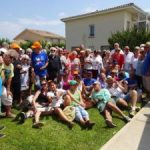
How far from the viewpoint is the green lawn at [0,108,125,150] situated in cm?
648

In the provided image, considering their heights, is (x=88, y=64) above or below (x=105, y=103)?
above

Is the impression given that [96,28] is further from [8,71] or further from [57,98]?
[8,71]

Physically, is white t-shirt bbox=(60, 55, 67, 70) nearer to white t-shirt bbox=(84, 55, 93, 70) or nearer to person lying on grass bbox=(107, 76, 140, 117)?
white t-shirt bbox=(84, 55, 93, 70)

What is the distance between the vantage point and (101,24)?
110ft

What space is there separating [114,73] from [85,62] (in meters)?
1.52

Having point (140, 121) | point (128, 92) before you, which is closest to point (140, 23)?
point (128, 92)

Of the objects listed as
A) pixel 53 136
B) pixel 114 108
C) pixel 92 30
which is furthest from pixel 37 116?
pixel 92 30

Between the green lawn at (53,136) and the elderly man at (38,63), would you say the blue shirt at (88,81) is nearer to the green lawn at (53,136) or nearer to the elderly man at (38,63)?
the elderly man at (38,63)

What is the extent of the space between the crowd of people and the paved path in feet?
1.49

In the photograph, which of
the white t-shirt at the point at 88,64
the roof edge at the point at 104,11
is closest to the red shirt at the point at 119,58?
the white t-shirt at the point at 88,64

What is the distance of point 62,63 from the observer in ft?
37.7

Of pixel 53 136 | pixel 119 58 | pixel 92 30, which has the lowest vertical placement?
pixel 53 136

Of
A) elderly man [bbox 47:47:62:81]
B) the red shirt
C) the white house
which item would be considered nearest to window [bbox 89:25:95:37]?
the white house

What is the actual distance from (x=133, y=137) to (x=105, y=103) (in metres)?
1.96
